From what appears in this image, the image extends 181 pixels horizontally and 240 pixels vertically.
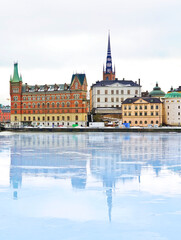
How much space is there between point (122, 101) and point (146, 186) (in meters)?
82.9

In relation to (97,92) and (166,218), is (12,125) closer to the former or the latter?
(97,92)

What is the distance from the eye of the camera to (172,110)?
90.0 metres

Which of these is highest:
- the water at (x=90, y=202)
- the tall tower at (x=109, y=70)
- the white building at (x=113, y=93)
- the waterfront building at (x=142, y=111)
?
the tall tower at (x=109, y=70)

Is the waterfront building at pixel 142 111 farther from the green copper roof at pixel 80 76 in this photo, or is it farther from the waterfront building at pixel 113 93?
the green copper roof at pixel 80 76

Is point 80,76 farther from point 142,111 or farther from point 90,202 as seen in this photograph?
point 90,202

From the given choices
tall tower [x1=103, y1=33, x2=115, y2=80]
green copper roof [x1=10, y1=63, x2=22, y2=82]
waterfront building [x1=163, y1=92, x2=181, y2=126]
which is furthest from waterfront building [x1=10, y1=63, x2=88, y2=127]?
tall tower [x1=103, y1=33, x2=115, y2=80]

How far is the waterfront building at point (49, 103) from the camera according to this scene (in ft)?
308

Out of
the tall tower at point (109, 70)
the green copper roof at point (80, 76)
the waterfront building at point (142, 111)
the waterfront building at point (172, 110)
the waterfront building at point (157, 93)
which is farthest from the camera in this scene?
the tall tower at point (109, 70)

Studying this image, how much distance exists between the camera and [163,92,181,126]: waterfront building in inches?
3526

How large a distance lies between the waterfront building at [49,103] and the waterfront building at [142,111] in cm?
1228

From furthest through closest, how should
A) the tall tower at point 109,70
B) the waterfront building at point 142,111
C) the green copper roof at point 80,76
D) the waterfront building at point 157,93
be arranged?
the tall tower at point 109,70 < the waterfront building at point 157,93 < the green copper roof at point 80,76 < the waterfront building at point 142,111

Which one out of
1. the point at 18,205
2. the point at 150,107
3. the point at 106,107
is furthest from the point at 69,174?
the point at 106,107

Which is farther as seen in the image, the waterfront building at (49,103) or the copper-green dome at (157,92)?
the copper-green dome at (157,92)

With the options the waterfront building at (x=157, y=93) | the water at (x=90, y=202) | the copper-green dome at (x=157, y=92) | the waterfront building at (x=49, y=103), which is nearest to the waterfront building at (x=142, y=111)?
the waterfront building at (x=49, y=103)
